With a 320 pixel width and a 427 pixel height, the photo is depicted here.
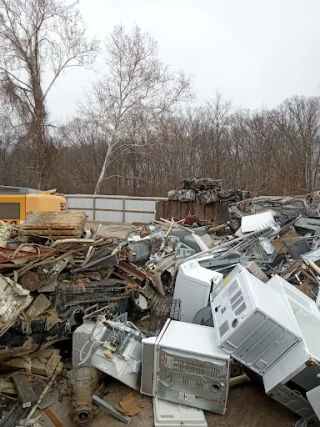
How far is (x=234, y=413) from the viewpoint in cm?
306

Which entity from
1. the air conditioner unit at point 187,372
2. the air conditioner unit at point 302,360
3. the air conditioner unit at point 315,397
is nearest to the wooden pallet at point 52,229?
the air conditioner unit at point 187,372

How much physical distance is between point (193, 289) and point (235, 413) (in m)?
1.59

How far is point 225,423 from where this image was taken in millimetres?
2922

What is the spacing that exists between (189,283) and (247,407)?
1634 mm

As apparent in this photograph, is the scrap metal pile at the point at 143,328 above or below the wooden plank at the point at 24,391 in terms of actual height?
above

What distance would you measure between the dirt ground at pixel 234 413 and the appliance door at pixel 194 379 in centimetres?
15

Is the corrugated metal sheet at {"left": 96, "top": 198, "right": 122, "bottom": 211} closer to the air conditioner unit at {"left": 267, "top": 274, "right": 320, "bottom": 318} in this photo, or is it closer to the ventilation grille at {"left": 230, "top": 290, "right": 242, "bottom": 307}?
the air conditioner unit at {"left": 267, "top": 274, "right": 320, "bottom": 318}

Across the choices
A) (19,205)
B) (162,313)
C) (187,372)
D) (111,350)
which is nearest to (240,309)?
(187,372)

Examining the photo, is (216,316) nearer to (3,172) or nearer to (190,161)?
(190,161)

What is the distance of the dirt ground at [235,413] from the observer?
2.94 metres

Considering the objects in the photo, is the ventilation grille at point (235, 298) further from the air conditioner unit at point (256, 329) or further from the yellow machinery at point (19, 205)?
the yellow machinery at point (19, 205)

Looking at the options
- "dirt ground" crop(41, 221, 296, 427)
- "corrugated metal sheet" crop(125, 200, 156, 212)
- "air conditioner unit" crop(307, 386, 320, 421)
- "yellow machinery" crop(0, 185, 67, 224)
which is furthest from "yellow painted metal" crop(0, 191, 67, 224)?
"corrugated metal sheet" crop(125, 200, 156, 212)

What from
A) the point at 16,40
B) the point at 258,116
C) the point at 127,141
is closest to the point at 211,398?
the point at 127,141

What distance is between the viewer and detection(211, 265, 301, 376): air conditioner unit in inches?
103
